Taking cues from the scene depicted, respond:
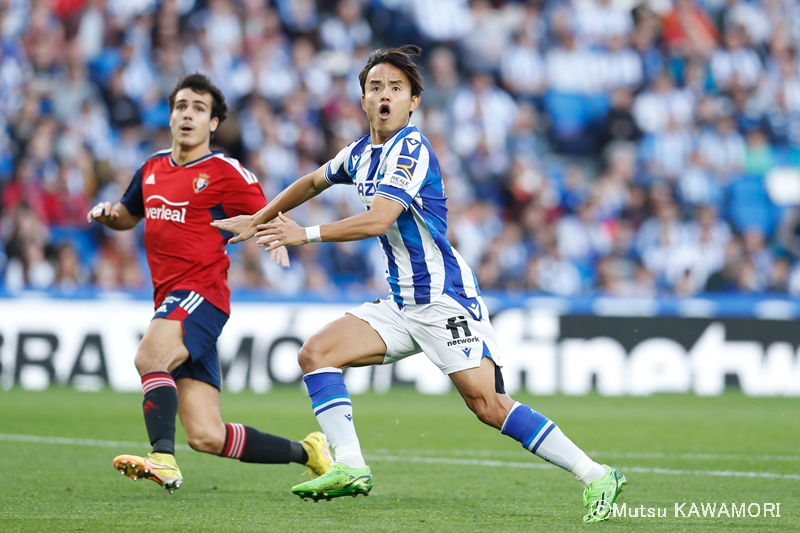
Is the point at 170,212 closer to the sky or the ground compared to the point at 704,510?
closer to the sky

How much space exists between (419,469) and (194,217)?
2.40m

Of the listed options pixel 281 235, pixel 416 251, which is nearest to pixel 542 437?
pixel 416 251

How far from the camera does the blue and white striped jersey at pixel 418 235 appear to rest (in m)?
5.86

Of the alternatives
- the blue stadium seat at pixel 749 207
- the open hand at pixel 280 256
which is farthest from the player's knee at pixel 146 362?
the blue stadium seat at pixel 749 207

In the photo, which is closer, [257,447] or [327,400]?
[327,400]

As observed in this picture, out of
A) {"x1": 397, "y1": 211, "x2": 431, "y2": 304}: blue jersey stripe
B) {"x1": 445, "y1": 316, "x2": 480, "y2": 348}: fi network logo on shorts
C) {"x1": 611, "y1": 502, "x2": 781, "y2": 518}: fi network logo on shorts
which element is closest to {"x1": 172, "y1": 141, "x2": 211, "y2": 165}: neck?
{"x1": 397, "y1": 211, "x2": 431, "y2": 304}: blue jersey stripe

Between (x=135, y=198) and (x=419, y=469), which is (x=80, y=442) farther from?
(x=419, y=469)

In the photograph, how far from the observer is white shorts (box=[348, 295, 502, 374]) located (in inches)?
229

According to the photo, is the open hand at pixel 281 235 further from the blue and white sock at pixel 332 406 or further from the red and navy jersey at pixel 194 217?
the red and navy jersey at pixel 194 217

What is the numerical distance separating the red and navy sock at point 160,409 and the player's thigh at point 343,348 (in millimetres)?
922

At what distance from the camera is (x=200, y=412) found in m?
6.74

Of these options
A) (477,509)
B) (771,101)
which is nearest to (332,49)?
(771,101)

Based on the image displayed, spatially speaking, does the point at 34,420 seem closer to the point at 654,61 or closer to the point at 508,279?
the point at 508,279

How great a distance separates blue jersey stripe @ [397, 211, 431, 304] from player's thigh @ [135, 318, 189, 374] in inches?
61.2
